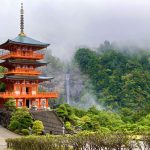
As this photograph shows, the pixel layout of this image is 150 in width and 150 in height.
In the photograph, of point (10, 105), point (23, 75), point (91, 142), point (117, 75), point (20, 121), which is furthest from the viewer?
point (117, 75)

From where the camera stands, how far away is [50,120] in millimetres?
39719

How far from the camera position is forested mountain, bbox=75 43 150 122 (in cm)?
8594

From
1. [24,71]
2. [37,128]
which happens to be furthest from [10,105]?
[37,128]

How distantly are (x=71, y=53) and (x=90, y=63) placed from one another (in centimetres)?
874

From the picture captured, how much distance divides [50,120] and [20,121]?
11.5 feet

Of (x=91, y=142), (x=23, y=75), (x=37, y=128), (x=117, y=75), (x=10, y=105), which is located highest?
(x=117, y=75)

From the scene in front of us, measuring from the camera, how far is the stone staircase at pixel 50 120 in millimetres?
37312

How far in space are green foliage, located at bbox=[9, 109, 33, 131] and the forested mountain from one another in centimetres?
4415

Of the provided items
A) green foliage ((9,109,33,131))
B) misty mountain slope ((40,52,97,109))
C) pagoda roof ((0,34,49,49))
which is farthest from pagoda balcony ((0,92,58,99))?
misty mountain slope ((40,52,97,109))

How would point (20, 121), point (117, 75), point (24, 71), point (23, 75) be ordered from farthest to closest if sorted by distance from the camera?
point (117, 75) < point (24, 71) < point (23, 75) < point (20, 121)

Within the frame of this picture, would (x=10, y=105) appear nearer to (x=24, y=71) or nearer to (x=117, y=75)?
(x=24, y=71)

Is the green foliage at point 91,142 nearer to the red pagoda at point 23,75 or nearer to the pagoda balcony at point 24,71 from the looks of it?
the red pagoda at point 23,75

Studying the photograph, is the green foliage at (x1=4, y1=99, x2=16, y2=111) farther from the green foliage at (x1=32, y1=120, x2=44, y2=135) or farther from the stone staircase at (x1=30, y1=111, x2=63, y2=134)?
the green foliage at (x1=32, y1=120, x2=44, y2=135)

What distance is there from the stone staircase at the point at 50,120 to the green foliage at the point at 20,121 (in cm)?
165
